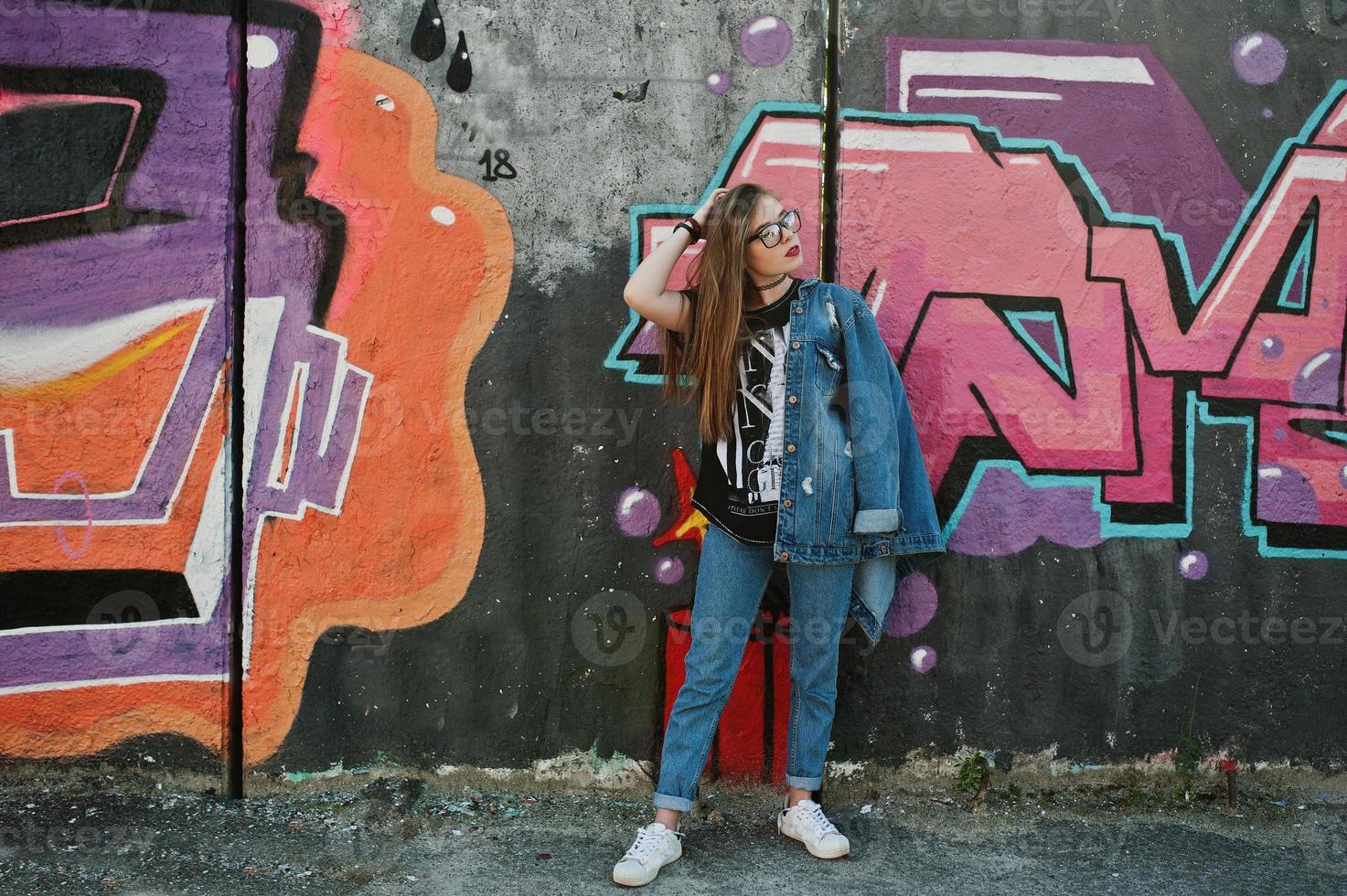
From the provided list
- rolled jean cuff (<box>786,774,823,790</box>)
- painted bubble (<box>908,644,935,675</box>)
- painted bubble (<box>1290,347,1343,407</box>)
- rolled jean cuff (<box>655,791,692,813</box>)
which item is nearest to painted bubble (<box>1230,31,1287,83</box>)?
painted bubble (<box>1290,347,1343,407</box>)

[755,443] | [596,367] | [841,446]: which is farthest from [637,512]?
[841,446]

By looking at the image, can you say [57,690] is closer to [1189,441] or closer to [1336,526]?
[1189,441]

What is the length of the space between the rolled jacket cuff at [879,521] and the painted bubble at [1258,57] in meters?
2.14

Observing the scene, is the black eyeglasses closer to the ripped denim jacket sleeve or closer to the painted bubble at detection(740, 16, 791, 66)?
the ripped denim jacket sleeve

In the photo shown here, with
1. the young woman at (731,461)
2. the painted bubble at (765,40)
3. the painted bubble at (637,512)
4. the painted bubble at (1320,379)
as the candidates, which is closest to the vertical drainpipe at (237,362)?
the painted bubble at (637,512)

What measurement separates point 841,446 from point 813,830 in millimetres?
1195

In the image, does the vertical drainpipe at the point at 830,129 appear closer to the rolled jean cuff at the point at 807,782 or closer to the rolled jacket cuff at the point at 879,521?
the rolled jacket cuff at the point at 879,521

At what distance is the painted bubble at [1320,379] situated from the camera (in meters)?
3.53

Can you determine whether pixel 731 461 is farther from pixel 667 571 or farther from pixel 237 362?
pixel 237 362

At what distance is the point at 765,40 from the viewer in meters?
3.41

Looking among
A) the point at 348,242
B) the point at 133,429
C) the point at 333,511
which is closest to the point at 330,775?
the point at 333,511

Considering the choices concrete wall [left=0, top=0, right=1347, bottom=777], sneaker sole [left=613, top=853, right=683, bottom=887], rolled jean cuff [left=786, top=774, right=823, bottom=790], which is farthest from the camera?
concrete wall [left=0, top=0, right=1347, bottom=777]

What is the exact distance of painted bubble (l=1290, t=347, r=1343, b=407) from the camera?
3527 millimetres

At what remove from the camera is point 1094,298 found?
3471 mm
